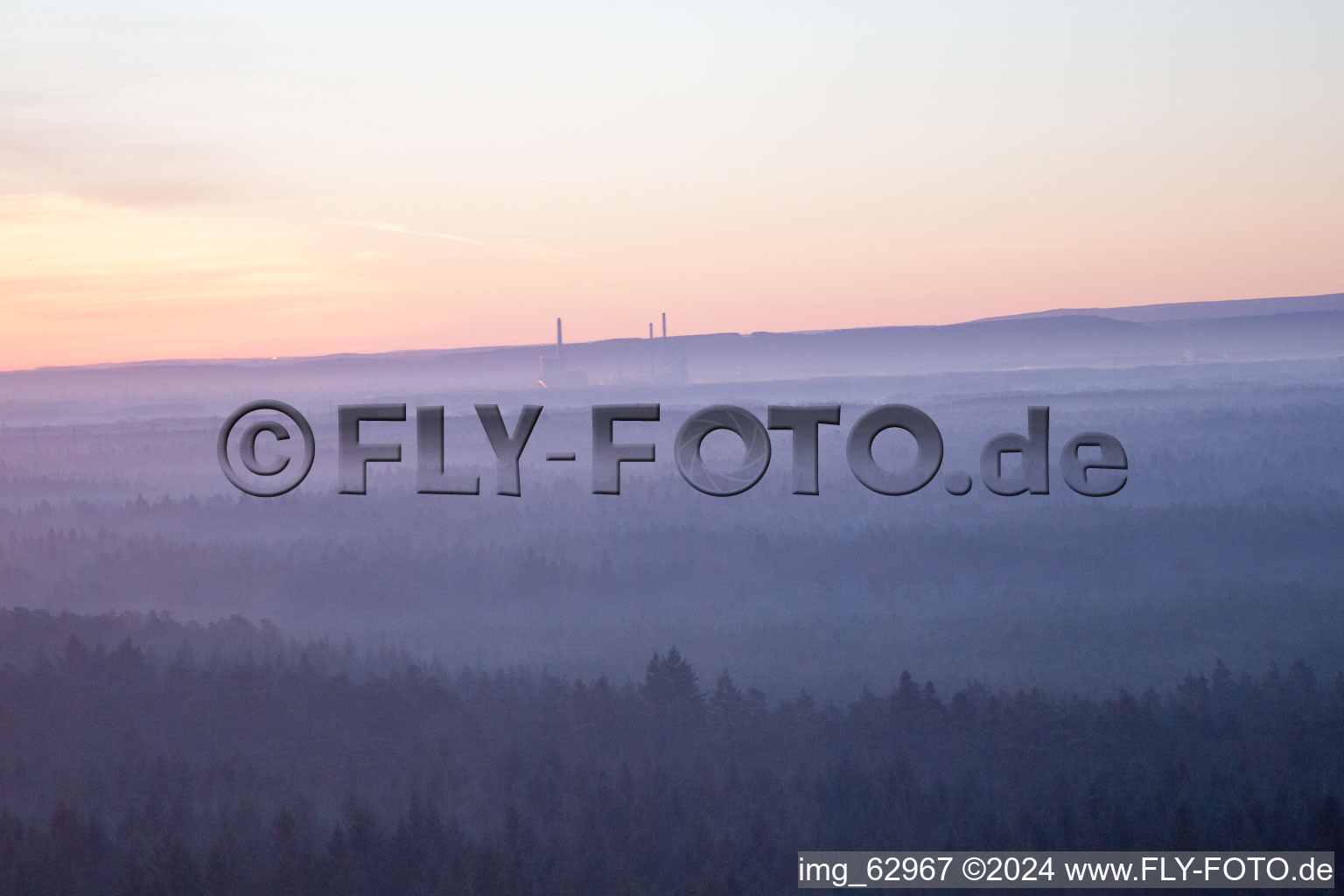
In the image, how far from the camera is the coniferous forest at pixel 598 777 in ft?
86.6

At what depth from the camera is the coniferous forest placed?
26406 millimetres

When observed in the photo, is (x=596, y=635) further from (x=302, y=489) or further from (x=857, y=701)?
(x=302, y=489)

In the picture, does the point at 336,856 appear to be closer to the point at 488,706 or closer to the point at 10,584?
the point at 488,706

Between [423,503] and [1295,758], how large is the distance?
271 ft

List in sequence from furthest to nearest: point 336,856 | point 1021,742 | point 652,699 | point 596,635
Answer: point 596,635 < point 652,699 < point 1021,742 < point 336,856

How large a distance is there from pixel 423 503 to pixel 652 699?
65.4m

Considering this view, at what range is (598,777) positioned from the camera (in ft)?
106

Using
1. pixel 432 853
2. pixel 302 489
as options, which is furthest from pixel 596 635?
pixel 302 489

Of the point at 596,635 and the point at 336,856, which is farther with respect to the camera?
the point at 596,635

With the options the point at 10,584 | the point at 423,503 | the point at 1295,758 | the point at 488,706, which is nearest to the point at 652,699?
the point at 488,706

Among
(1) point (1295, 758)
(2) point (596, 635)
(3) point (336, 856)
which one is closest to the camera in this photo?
(3) point (336, 856)

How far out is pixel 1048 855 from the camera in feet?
78.7

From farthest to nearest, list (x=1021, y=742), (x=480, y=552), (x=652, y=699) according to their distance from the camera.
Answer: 1. (x=480, y=552)
2. (x=652, y=699)
3. (x=1021, y=742)

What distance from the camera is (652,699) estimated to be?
43.0 m
